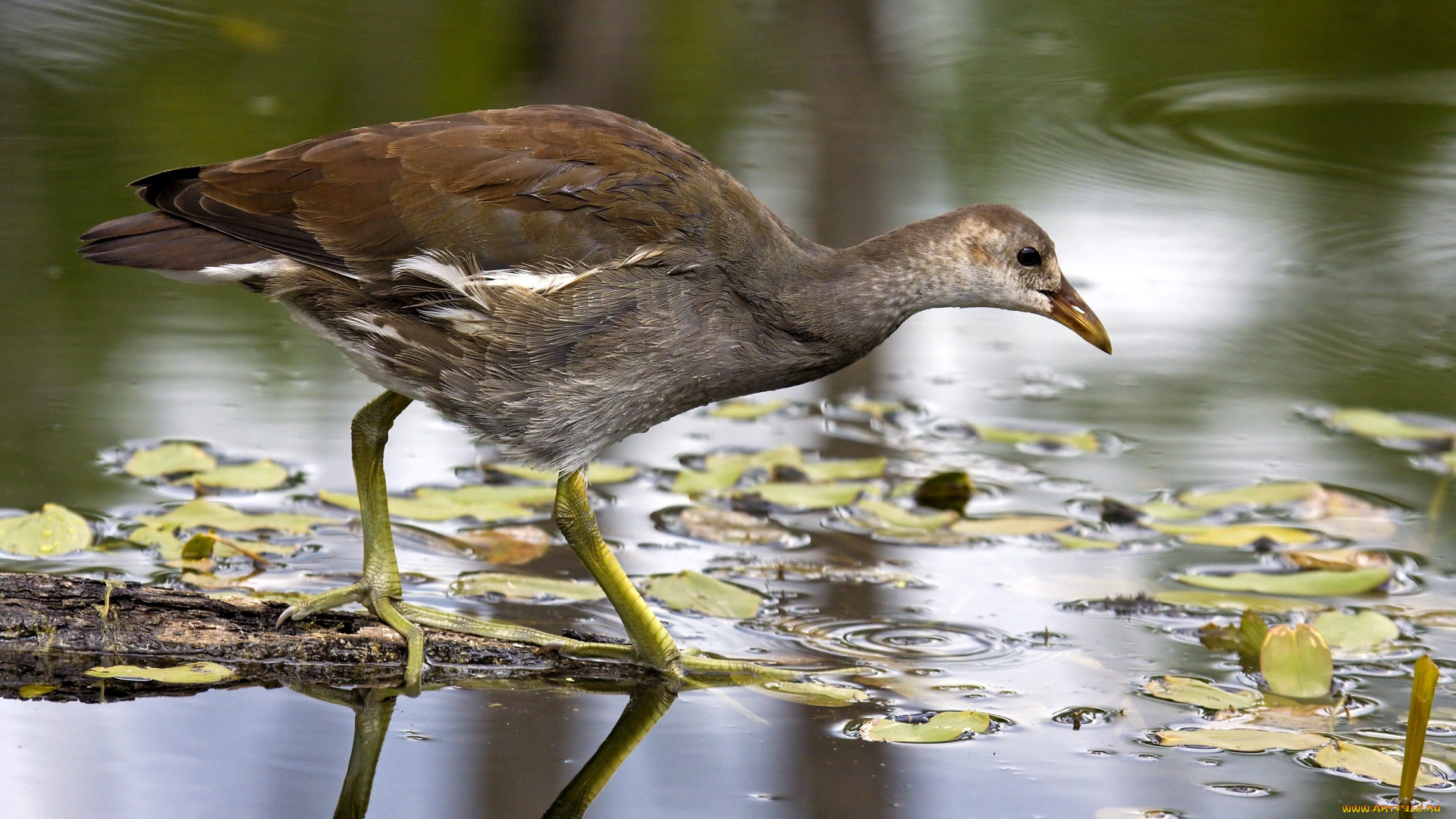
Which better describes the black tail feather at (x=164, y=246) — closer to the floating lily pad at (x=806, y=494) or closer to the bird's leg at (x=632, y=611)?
the bird's leg at (x=632, y=611)

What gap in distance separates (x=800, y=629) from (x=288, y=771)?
1277 mm

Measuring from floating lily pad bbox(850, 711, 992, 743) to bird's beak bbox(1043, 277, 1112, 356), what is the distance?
1031mm

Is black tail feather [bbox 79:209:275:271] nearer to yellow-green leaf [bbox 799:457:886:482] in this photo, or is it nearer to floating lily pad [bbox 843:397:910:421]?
yellow-green leaf [bbox 799:457:886:482]

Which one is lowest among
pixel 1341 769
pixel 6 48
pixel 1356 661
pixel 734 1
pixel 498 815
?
pixel 498 815

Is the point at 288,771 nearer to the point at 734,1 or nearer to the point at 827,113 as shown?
the point at 827,113

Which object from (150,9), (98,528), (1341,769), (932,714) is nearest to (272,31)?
(150,9)

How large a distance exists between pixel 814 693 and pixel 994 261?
1.07 m

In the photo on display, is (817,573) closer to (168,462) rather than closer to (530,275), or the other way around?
(530,275)

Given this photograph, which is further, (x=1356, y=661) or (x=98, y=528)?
(x=98, y=528)

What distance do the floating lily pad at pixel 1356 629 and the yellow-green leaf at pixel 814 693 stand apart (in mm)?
1141

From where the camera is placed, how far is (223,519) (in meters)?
4.10

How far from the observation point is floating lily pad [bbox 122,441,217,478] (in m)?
4.37

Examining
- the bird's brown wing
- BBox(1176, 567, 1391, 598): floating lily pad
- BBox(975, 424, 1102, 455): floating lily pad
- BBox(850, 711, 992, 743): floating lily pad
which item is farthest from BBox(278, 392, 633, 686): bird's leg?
BBox(975, 424, 1102, 455): floating lily pad

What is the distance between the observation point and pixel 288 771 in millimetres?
3027
